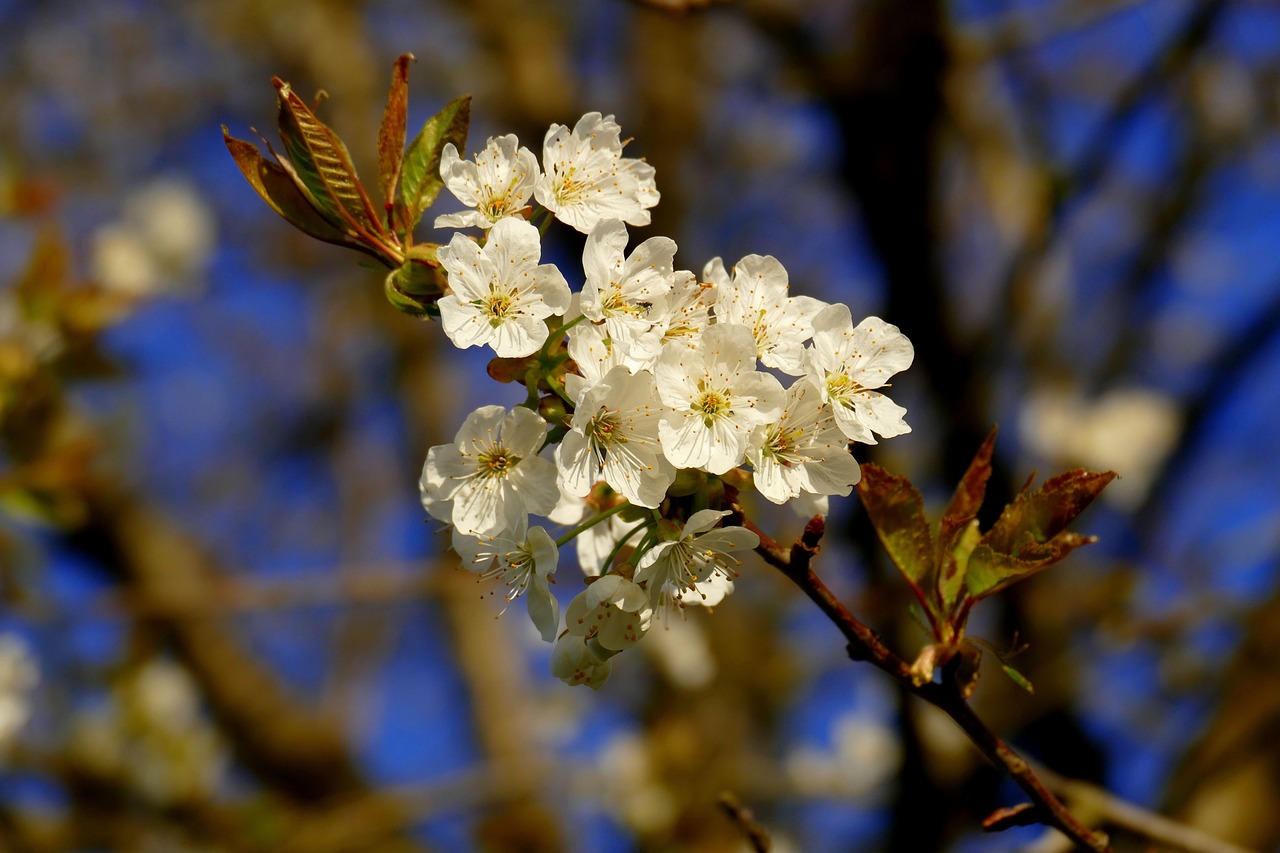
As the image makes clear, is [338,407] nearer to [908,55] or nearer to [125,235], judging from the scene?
[125,235]

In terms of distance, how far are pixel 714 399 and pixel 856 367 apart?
20 centimetres

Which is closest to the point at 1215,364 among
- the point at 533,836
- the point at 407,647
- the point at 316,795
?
the point at 533,836

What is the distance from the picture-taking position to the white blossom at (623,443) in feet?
2.97

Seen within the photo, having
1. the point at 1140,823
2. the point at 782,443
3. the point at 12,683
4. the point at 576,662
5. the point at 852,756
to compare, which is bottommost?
the point at 852,756

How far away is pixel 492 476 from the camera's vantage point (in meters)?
0.99

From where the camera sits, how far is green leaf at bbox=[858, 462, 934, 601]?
39.7 inches

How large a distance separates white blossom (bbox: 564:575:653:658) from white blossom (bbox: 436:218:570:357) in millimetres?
233

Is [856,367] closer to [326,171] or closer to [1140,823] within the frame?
[326,171]

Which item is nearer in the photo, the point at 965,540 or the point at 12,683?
the point at 965,540

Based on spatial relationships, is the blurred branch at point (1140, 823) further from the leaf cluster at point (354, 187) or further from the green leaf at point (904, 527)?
the leaf cluster at point (354, 187)

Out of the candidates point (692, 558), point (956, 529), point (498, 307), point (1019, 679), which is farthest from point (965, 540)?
point (498, 307)

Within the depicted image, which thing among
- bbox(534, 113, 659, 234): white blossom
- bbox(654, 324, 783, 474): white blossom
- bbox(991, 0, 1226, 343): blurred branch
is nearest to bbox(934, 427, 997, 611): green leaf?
bbox(654, 324, 783, 474): white blossom

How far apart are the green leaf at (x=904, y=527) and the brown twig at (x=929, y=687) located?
0.11m

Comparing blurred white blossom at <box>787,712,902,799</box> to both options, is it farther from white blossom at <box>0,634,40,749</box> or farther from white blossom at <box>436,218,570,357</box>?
white blossom at <box>436,218,570,357</box>
